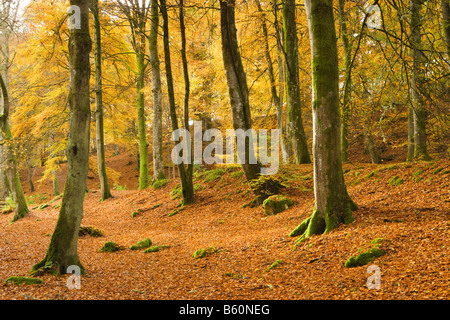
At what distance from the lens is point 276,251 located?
5566 mm

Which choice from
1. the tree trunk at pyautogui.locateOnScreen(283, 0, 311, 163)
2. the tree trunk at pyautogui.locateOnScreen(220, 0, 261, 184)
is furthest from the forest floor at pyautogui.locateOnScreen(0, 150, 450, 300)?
the tree trunk at pyautogui.locateOnScreen(220, 0, 261, 184)

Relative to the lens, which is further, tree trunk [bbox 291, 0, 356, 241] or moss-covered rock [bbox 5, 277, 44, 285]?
tree trunk [bbox 291, 0, 356, 241]

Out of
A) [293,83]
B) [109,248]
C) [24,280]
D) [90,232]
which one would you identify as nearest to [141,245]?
[109,248]

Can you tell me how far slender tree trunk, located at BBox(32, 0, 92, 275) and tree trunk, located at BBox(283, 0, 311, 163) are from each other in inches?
307

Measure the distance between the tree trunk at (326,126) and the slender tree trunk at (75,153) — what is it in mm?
3923

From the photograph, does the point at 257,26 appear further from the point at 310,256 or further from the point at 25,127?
the point at 25,127

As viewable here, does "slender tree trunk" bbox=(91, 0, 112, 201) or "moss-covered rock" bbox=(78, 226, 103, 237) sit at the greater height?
"slender tree trunk" bbox=(91, 0, 112, 201)

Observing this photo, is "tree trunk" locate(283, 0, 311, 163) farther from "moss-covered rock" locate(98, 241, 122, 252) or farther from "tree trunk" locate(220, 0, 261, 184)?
"moss-covered rock" locate(98, 241, 122, 252)

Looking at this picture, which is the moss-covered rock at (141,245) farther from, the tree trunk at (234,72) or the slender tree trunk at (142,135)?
the slender tree trunk at (142,135)

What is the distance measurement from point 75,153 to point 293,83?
27.9 feet

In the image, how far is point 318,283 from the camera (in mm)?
3900

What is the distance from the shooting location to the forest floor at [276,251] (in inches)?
148

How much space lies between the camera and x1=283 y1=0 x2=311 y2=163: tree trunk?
36.6ft

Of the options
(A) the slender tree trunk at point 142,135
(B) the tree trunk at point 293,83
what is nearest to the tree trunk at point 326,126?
(B) the tree trunk at point 293,83
